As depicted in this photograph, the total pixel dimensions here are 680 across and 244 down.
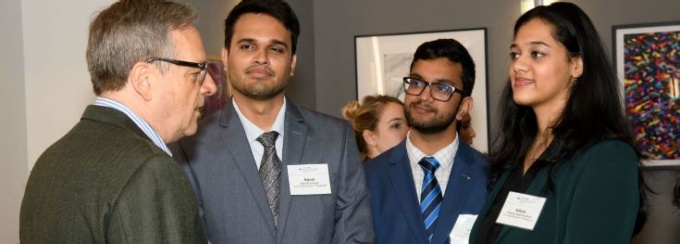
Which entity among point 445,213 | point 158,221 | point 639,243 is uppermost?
point 158,221

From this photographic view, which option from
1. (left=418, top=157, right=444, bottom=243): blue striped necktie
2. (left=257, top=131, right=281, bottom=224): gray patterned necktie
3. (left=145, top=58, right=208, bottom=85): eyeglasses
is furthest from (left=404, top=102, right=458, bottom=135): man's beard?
(left=145, top=58, right=208, bottom=85): eyeglasses

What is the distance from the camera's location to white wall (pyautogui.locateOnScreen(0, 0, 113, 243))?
9.87 feet

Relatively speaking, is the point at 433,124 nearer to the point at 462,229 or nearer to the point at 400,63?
the point at 462,229

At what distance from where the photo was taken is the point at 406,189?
2957 millimetres

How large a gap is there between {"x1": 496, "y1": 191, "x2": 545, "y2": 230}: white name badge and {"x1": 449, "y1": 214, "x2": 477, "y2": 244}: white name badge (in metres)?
0.48

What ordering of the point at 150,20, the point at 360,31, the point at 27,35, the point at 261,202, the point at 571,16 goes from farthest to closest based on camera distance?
1. the point at 360,31
2. the point at 27,35
3. the point at 261,202
4. the point at 571,16
5. the point at 150,20

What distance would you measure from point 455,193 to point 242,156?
2.71ft

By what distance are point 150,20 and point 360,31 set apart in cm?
400

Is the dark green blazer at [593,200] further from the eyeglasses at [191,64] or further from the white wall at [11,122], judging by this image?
the white wall at [11,122]

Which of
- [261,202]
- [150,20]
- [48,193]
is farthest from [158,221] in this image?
[261,202]

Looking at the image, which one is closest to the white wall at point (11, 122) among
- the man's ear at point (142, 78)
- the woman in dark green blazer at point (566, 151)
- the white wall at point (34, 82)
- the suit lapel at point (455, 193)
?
the white wall at point (34, 82)

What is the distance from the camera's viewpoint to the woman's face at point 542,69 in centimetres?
228

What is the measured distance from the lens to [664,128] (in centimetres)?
503

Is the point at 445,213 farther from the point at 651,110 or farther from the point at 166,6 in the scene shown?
the point at 651,110
